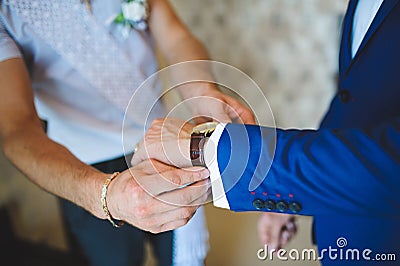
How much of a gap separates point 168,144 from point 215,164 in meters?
0.09

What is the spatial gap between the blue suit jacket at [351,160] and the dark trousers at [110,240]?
1.54 ft

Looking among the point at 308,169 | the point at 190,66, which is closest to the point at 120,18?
the point at 190,66

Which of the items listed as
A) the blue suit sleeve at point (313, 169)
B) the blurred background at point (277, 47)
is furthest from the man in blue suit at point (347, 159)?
the blurred background at point (277, 47)

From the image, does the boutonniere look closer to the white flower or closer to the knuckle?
the white flower

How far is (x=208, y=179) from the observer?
2.23 feet

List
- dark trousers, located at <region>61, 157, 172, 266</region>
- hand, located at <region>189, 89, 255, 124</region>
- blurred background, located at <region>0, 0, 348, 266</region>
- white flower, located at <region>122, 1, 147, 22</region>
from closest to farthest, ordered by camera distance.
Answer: hand, located at <region>189, 89, 255, 124</region>
white flower, located at <region>122, 1, 147, 22</region>
dark trousers, located at <region>61, 157, 172, 266</region>
blurred background, located at <region>0, 0, 348, 266</region>

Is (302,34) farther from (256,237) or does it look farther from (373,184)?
(373,184)

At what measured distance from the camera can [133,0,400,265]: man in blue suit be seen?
59 centimetres

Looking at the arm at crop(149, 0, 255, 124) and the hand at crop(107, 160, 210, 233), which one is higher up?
the arm at crop(149, 0, 255, 124)

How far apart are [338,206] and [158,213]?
0.88 feet

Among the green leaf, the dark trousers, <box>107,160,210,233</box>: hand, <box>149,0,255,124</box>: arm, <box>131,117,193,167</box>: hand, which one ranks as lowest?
the dark trousers

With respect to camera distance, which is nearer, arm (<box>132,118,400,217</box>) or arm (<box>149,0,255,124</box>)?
arm (<box>132,118,400,217</box>)

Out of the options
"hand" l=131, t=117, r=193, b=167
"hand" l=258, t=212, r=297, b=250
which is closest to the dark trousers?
"hand" l=258, t=212, r=297, b=250

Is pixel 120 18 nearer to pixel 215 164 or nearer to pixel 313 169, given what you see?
pixel 215 164
